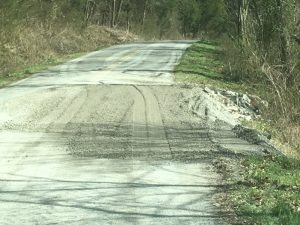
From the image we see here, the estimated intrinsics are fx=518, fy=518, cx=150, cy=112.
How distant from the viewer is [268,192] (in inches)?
273

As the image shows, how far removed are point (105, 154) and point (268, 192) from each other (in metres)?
3.19

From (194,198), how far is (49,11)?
91.1 ft

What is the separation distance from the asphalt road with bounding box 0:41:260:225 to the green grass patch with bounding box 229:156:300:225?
1.22ft

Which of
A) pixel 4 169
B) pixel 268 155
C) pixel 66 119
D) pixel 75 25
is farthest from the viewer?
pixel 75 25

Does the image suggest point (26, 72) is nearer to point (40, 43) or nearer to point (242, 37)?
point (40, 43)

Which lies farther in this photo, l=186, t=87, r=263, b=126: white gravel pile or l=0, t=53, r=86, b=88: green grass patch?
l=0, t=53, r=86, b=88: green grass patch

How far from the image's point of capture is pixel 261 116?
15.3 m

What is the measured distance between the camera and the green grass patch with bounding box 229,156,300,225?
19.5ft

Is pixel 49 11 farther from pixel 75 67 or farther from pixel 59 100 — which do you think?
pixel 59 100

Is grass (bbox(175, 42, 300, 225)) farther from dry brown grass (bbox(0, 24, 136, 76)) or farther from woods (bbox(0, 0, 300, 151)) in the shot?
dry brown grass (bbox(0, 24, 136, 76))

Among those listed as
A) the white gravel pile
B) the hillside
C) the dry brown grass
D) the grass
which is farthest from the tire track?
the dry brown grass

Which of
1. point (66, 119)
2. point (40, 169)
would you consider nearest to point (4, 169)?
point (40, 169)

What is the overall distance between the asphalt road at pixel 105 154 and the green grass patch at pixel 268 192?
0.37 m

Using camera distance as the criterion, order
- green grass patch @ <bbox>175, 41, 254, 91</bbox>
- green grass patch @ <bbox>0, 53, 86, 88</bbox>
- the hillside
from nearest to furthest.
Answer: green grass patch @ <bbox>0, 53, 86, 88</bbox>, green grass patch @ <bbox>175, 41, 254, 91</bbox>, the hillside
